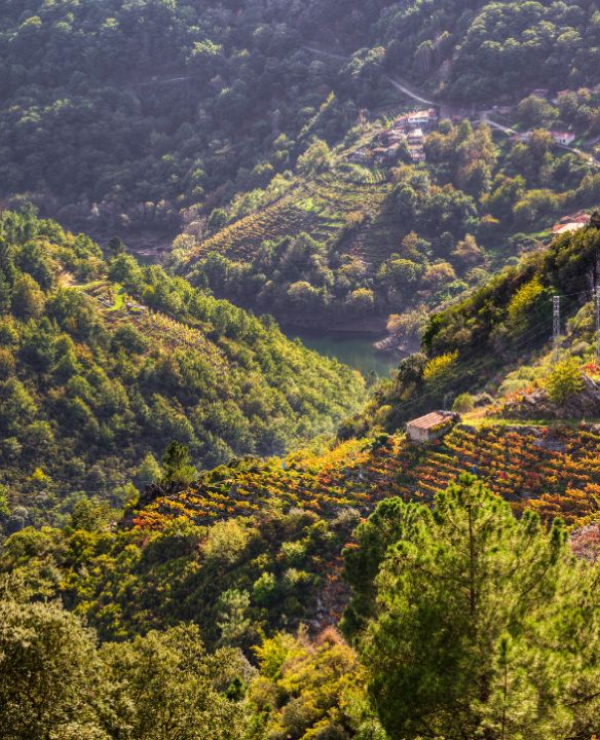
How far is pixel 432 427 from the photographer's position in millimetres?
50688

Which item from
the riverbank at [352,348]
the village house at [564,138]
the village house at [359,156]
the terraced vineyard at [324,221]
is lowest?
the riverbank at [352,348]

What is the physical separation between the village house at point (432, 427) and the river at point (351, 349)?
71998mm

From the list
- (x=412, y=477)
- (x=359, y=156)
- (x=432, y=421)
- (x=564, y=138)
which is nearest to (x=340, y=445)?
(x=432, y=421)

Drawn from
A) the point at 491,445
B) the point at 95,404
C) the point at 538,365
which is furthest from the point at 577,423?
the point at 95,404

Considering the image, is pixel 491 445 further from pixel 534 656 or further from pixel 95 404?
pixel 95 404

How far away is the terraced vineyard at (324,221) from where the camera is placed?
157 meters

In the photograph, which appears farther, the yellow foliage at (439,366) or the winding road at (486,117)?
the winding road at (486,117)

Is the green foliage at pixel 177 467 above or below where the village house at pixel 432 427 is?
below

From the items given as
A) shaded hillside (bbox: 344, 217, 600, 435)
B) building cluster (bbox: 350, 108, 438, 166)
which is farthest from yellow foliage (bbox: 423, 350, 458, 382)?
building cluster (bbox: 350, 108, 438, 166)

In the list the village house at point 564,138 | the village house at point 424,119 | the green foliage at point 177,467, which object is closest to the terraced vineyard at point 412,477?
the green foliage at point 177,467

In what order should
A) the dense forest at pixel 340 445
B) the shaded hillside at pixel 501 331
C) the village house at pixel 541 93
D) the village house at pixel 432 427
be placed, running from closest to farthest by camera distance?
the dense forest at pixel 340 445 → the village house at pixel 432 427 → the shaded hillside at pixel 501 331 → the village house at pixel 541 93

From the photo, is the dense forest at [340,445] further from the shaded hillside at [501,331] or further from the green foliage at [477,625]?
the shaded hillside at [501,331]

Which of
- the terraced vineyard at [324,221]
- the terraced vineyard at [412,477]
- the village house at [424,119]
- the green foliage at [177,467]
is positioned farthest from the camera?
the village house at [424,119]

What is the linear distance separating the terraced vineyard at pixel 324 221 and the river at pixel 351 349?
1654 centimetres
